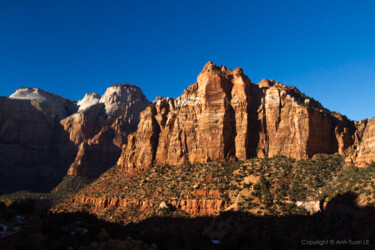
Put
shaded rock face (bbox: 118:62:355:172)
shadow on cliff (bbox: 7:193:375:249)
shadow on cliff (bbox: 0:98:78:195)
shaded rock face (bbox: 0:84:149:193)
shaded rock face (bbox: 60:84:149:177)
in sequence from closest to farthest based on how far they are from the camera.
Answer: shadow on cliff (bbox: 7:193:375:249) < shaded rock face (bbox: 118:62:355:172) < shadow on cliff (bbox: 0:98:78:195) < shaded rock face (bbox: 0:84:149:193) < shaded rock face (bbox: 60:84:149:177)

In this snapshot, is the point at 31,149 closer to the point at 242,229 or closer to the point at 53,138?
the point at 53,138

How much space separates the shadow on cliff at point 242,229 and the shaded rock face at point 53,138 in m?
86.7

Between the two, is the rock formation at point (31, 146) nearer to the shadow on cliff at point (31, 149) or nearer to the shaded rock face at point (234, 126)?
the shadow on cliff at point (31, 149)

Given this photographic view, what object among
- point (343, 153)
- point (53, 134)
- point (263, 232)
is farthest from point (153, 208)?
point (53, 134)

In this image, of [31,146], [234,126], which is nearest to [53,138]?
[31,146]

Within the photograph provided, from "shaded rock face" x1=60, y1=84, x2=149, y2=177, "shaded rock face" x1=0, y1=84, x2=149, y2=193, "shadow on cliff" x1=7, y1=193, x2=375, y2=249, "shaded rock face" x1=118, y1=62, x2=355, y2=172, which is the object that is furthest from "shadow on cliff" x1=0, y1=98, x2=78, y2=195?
"shadow on cliff" x1=7, y1=193, x2=375, y2=249

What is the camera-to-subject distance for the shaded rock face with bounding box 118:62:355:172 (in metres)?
78.1

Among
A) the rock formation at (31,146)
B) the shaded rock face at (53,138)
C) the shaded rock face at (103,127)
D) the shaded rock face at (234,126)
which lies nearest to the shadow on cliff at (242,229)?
the shaded rock face at (234,126)

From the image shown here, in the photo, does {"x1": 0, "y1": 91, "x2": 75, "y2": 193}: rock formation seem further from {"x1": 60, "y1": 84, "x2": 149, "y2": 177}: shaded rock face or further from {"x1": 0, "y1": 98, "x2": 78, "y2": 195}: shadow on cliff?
{"x1": 60, "y1": 84, "x2": 149, "y2": 177}: shaded rock face

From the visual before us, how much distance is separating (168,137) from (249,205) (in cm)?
3940

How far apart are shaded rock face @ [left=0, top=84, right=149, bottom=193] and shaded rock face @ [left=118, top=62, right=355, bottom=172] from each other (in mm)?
51989

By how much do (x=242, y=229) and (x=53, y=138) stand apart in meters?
131

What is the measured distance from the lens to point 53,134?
16175 centimetres

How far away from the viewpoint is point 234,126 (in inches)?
3450
